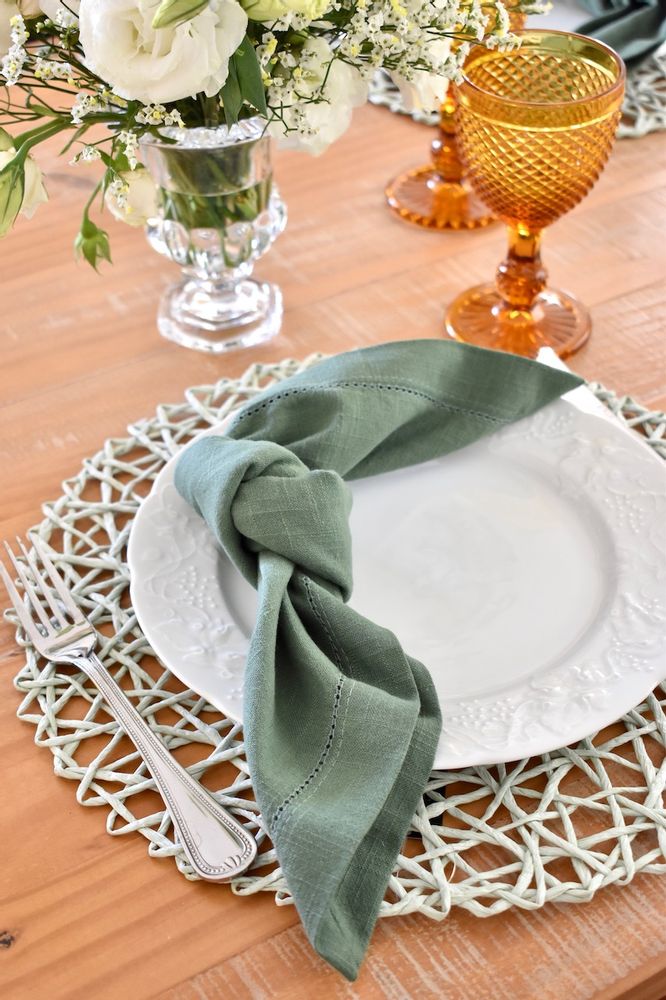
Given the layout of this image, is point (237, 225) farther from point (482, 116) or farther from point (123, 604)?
point (123, 604)

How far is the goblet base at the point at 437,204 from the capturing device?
107 cm

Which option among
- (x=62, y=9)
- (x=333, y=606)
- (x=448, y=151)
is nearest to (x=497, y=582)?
(x=333, y=606)

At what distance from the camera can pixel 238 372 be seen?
920 millimetres

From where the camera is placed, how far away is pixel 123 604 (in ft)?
2.38

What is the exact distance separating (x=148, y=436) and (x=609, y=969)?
499 mm

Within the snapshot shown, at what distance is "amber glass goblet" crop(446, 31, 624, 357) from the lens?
2.69 feet

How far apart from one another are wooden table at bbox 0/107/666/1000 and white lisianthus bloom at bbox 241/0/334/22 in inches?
12.8

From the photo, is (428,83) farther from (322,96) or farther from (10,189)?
(10,189)

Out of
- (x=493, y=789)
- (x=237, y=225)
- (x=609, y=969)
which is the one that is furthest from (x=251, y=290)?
(x=609, y=969)

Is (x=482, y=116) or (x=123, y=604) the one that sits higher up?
(x=482, y=116)

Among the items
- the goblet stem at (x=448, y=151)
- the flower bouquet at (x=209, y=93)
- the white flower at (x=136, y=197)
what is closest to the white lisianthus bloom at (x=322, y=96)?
the flower bouquet at (x=209, y=93)

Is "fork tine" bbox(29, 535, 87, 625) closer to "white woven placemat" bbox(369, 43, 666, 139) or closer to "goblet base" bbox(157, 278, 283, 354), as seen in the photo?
"goblet base" bbox(157, 278, 283, 354)

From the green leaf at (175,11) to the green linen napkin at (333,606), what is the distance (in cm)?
24

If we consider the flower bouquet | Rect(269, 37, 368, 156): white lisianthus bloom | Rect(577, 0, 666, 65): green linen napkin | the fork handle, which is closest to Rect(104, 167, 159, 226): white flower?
the flower bouquet
